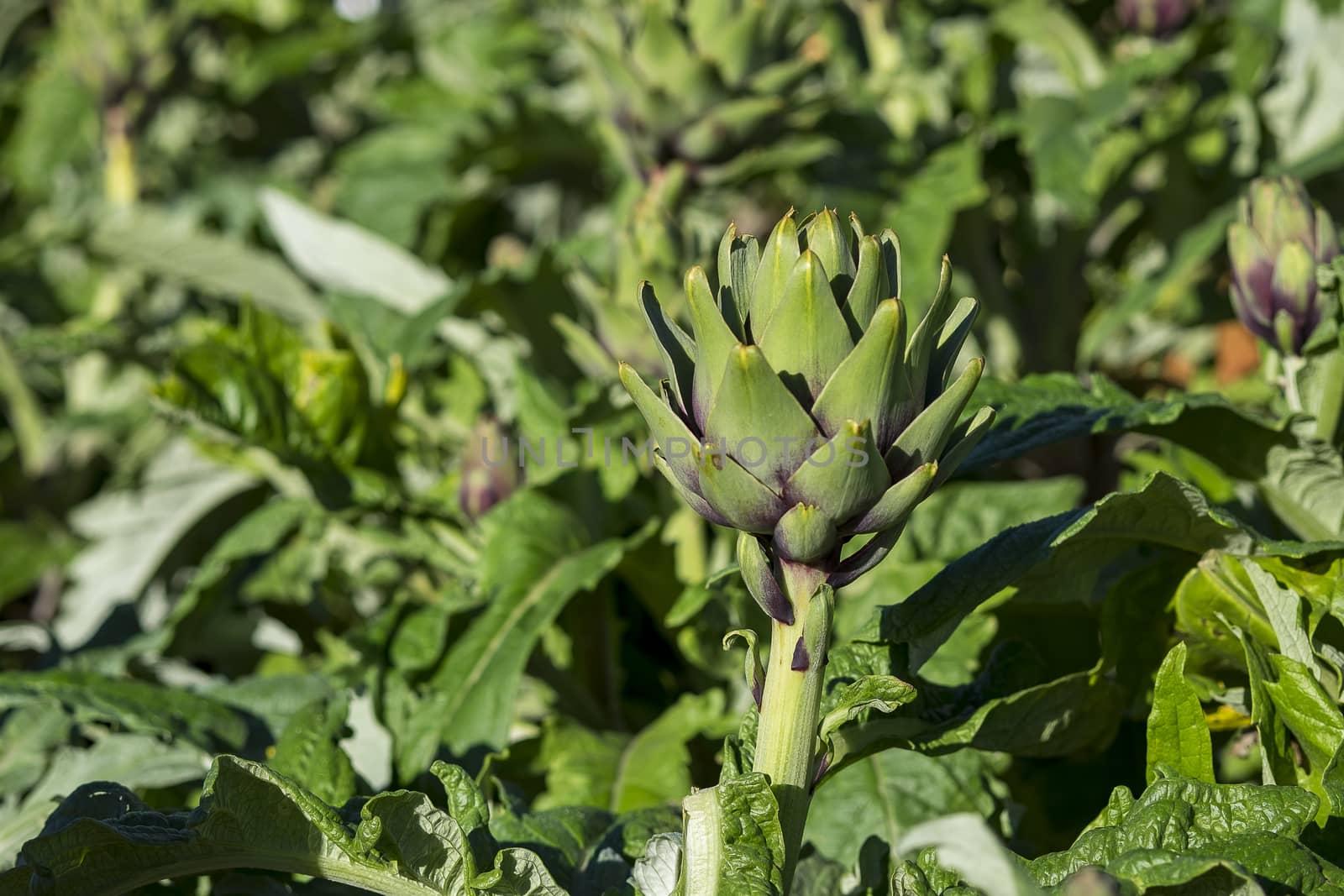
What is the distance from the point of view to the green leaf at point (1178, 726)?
2.41ft

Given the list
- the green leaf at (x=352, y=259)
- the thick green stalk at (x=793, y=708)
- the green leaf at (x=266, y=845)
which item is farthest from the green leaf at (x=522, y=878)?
the green leaf at (x=352, y=259)

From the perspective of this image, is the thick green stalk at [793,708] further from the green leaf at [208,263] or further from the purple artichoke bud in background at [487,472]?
the green leaf at [208,263]

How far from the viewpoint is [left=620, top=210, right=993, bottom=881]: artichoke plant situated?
0.59 m

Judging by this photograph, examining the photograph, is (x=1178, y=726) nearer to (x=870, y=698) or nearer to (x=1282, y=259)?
(x=870, y=698)

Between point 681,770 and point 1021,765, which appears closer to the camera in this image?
point 681,770

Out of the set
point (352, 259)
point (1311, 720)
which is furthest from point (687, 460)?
point (352, 259)

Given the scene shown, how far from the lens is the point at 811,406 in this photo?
61cm

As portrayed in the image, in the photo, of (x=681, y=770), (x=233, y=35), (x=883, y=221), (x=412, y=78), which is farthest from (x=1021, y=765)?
(x=233, y=35)

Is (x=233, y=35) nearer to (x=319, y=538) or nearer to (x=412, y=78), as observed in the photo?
(x=412, y=78)

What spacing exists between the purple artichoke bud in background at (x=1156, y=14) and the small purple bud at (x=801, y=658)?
1.09 meters

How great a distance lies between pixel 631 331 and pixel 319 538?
362mm

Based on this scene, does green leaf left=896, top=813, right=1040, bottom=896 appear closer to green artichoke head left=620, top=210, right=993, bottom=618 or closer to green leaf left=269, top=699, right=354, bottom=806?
green artichoke head left=620, top=210, right=993, bottom=618

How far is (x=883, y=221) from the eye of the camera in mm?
1381

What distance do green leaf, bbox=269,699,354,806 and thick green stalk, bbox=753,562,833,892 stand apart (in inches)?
12.8
